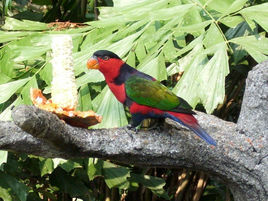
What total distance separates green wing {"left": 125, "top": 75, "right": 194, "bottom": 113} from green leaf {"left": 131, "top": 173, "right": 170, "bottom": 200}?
1213 mm

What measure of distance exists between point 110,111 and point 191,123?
1.54ft

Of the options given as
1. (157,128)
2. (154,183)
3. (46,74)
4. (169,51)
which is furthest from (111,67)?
(154,183)

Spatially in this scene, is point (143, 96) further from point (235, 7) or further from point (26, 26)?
point (26, 26)

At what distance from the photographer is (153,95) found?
1.26 metres

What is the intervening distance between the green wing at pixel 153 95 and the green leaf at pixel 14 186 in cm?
112

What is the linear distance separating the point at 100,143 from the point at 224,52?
0.55 m

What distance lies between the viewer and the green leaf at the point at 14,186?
7.34 ft

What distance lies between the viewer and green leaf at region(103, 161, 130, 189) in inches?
89.1

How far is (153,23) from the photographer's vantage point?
1.86 metres

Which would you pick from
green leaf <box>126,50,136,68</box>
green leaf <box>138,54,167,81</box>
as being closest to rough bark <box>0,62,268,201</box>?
green leaf <box>138,54,167,81</box>

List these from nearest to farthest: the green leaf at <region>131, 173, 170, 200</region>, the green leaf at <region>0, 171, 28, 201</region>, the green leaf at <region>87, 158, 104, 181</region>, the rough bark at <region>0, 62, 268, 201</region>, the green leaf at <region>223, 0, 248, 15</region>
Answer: the rough bark at <region>0, 62, 268, 201</region>, the green leaf at <region>223, 0, 248, 15</region>, the green leaf at <region>87, 158, 104, 181</region>, the green leaf at <region>0, 171, 28, 201</region>, the green leaf at <region>131, 173, 170, 200</region>

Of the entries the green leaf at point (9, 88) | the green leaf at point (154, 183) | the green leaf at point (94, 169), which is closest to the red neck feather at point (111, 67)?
the green leaf at point (9, 88)

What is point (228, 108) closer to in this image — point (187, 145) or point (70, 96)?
point (187, 145)

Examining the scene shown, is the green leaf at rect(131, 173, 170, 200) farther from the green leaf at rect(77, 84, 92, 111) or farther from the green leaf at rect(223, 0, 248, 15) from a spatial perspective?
the green leaf at rect(223, 0, 248, 15)
